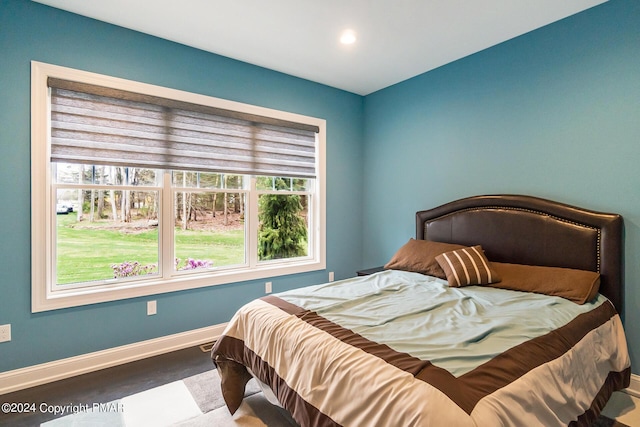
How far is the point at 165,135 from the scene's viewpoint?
9.38 feet

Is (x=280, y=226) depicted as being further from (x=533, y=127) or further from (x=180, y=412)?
(x=533, y=127)

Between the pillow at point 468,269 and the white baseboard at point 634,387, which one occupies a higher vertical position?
the pillow at point 468,269

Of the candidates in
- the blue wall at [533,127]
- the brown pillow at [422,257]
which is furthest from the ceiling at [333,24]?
the brown pillow at [422,257]

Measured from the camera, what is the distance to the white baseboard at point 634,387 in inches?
87.3

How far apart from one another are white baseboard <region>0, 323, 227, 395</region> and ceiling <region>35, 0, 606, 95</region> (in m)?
2.65

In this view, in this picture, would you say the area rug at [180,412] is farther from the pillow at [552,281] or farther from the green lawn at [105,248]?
the green lawn at [105,248]

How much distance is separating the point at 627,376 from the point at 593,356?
2.07ft

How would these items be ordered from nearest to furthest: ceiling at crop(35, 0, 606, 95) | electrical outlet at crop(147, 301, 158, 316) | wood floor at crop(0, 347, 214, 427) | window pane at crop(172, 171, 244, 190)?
wood floor at crop(0, 347, 214, 427)
ceiling at crop(35, 0, 606, 95)
electrical outlet at crop(147, 301, 158, 316)
window pane at crop(172, 171, 244, 190)

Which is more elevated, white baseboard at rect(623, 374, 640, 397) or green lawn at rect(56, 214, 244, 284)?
green lawn at rect(56, 214, 244, 284)

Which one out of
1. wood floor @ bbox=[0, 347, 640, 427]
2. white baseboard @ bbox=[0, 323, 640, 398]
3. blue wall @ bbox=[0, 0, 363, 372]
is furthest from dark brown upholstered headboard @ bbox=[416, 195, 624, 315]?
blue wall @ bbox=[0, 0, 363, 372]

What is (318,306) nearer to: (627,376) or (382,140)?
(627,376)

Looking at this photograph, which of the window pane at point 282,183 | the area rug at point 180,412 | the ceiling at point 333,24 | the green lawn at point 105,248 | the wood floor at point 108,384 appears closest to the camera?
the area rug at point 180,412

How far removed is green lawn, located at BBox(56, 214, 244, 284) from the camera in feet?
8.40

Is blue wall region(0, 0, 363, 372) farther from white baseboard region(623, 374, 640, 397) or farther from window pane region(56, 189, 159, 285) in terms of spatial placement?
white baseboard region(623, 374, 640, 397)
